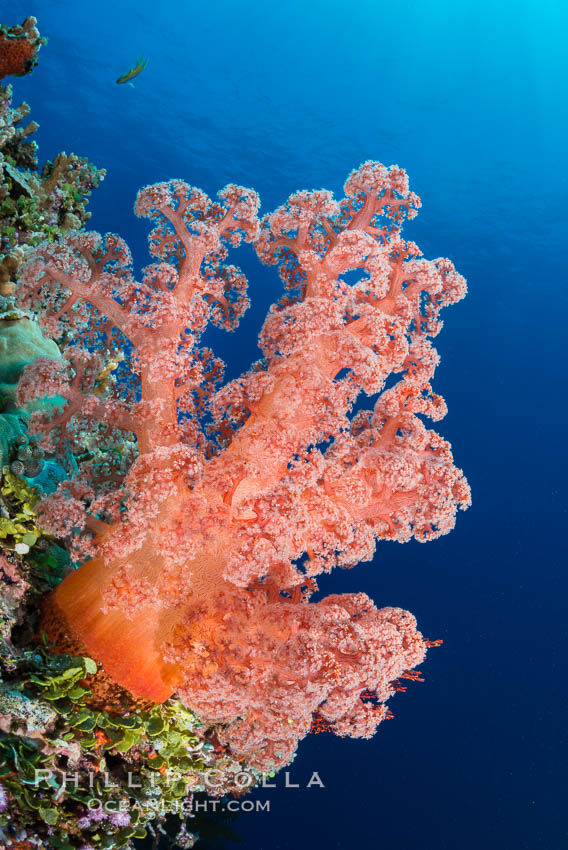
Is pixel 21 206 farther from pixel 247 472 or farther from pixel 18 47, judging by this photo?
pixel 247 472

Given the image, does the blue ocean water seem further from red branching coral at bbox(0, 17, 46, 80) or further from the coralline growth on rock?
red branching coral at bbox(0, 17, 46, 80)

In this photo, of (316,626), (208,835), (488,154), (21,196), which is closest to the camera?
(316,626)

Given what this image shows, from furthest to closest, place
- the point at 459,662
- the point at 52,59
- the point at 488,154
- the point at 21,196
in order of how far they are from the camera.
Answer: the point at 52,59
the point at 488,154
the point at 459,662
the point at 21,196

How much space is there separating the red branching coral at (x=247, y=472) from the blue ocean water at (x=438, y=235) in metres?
3.35

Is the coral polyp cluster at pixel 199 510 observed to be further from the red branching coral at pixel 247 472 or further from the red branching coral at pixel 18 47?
the red branching coral at pixel 18 47

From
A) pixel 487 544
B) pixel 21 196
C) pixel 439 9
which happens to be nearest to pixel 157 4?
pixel 439 9

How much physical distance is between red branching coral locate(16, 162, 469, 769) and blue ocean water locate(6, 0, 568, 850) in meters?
3.35

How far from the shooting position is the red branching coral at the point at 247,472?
3205 mm

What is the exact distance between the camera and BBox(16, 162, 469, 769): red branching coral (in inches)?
126

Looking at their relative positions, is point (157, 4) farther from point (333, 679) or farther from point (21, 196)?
point (333, 679)

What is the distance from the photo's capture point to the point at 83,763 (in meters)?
3.06

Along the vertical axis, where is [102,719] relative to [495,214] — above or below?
below

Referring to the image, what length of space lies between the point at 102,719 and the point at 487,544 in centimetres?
1003

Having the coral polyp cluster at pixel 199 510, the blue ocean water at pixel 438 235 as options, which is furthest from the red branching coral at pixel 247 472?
the blue ocean water at pixel 438 235
